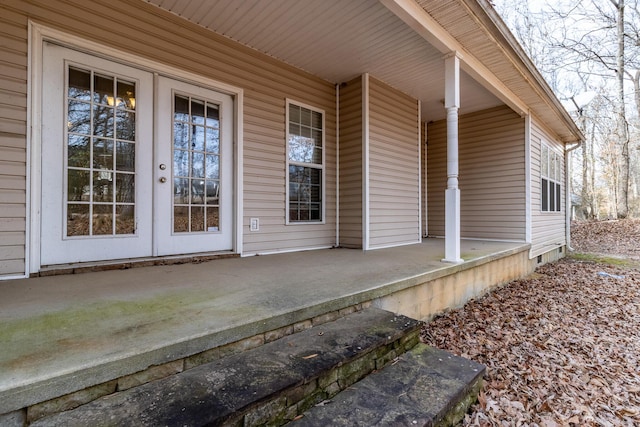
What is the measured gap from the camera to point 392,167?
5.09 metres

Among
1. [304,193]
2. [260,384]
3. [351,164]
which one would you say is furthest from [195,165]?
[260,384]

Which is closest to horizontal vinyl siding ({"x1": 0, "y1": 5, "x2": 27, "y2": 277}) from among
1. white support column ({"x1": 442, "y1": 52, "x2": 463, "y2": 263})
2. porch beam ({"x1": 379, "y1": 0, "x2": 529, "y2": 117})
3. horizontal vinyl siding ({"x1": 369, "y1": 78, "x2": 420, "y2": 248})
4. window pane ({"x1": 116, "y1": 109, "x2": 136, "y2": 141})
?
window pane ({"x1": 116, "y1": 109, "x2": 136, "y2": 141})

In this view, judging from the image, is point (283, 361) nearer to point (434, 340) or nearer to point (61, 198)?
point (434, 340)

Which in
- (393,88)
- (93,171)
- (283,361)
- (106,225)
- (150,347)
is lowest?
(283,361)

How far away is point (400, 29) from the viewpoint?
352cm

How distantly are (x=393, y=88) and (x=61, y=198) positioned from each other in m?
4.63

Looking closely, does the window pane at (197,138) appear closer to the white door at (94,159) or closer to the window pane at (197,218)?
the white door at (94,159)

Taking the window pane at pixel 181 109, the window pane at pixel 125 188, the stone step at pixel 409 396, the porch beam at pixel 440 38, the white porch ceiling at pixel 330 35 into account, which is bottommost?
A: the stone step at pixel 409 396

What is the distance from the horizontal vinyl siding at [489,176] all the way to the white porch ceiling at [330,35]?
1.58m

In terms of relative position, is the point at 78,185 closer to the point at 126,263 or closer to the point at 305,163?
the point at 126,263

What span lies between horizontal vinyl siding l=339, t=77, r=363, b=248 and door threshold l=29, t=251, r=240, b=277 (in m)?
1.78

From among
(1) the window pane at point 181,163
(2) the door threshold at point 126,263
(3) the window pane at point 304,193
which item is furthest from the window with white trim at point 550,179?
(1) the window pane at point 181,163

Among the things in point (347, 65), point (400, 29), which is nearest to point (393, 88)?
point (347, 65)

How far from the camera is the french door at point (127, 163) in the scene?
105 inches
